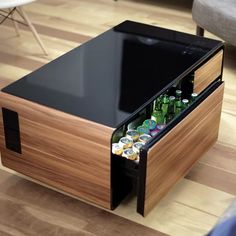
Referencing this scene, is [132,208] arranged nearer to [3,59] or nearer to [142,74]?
[142,74]

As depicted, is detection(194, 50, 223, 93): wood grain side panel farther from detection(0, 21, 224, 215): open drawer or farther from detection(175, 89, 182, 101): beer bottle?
detection(175, 89, 182, 101): beer bottle

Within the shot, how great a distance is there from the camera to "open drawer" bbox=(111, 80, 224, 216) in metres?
1.63

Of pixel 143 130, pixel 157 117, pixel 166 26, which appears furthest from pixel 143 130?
pixel 166 26

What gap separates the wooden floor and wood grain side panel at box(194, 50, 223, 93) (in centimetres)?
25

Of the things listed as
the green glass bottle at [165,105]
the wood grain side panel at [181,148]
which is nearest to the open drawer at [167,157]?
the wood grain side panel at [181,148]

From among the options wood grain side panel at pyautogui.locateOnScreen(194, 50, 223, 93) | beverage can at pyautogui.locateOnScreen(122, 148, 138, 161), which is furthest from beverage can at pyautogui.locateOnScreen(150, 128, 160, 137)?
wood grain side panel at pyautogui.locateOnScreen(194, 50, 223, 93)

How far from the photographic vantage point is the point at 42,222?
1780 mm

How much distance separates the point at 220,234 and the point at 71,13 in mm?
2887

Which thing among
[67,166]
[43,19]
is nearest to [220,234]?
[67,166]

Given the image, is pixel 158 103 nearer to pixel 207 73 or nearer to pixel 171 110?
pixel 171 110

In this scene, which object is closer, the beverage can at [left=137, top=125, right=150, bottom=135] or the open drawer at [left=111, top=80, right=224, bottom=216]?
the open drawer at [left=111, top=80, right=224, bottom=216]

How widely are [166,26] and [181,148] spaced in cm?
170

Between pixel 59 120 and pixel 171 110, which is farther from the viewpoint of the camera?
pixel 171 110

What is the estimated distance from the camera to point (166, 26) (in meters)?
3.36
